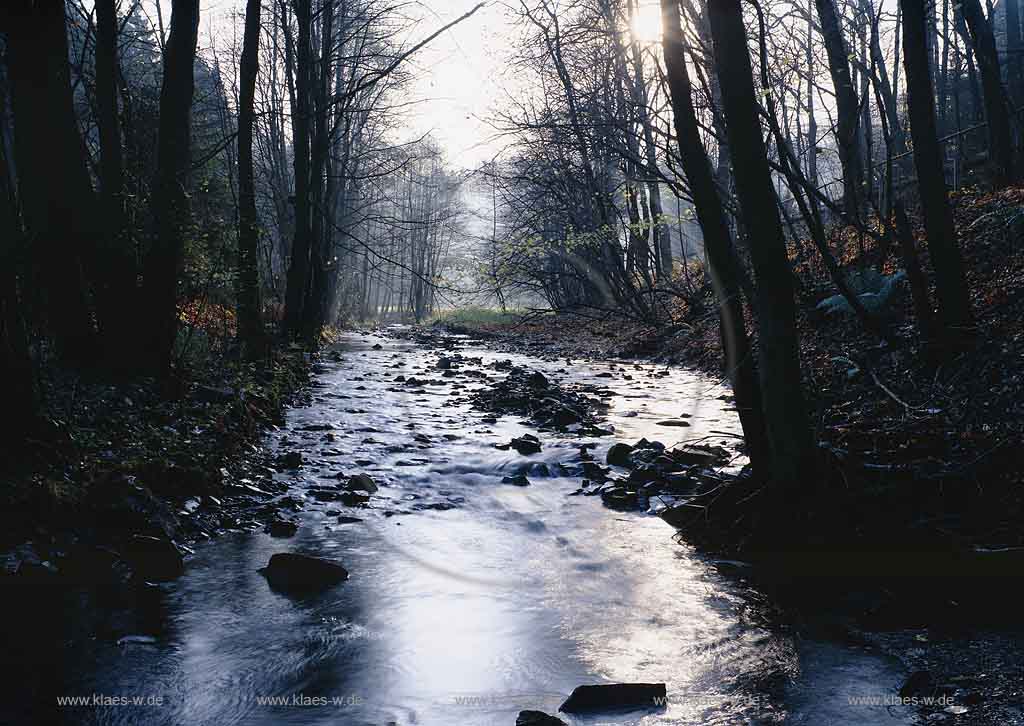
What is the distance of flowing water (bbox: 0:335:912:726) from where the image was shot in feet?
11.0

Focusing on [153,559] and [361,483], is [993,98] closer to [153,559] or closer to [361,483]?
[361,483]

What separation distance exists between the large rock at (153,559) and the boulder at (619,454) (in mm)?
4064

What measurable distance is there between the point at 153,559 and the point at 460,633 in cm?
212

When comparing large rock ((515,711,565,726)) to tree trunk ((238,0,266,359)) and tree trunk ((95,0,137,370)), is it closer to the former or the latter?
tree trunk ((95,0,137,370))

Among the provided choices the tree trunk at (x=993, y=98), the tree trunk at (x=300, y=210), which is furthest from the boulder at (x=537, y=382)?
the tree trunk at (x=993, y=98)

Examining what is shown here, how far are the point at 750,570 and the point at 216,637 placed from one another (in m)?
3.06

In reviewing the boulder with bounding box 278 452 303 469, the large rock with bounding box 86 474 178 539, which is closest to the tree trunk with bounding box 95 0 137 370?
the boulder with bounding box 278 452 303 469

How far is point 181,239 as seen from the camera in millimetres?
8680

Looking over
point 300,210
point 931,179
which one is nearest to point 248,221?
point 300,210

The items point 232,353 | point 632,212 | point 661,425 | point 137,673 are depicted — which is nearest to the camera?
point 137,673

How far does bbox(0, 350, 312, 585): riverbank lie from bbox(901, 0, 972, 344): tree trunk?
→ 6.67 meters

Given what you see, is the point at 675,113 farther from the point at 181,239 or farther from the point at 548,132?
the point at 548,132

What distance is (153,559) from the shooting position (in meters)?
4.92

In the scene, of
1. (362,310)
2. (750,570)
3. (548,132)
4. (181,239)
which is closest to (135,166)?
(181,239)
